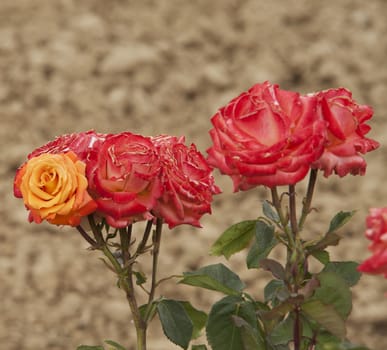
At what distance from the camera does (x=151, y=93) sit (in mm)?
4113

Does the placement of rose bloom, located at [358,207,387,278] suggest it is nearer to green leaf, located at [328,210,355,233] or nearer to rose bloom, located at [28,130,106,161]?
green leaf, located at [328,210,355,233]

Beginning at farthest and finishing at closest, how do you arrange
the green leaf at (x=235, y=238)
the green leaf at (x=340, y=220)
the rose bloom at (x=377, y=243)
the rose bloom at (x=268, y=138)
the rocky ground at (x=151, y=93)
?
the rocky ground at (x=151, y=93) → the green leaf at (x=235, y=238) → the green leaf at (x=340, y=220) → the rose bloom at (x=268, y=138) → the rose bloom at (x=377, y=243)

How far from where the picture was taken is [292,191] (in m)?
1.06

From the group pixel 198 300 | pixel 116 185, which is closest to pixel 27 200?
pixel 116 185

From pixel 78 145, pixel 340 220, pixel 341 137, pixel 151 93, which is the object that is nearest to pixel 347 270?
pixel 340 220

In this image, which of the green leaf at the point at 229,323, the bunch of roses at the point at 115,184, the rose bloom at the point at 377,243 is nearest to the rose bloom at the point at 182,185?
the bunch of roses at the point at 115,184

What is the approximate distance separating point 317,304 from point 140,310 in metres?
0.32

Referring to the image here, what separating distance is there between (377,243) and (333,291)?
6.3 inches

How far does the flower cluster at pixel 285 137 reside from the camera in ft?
3.28

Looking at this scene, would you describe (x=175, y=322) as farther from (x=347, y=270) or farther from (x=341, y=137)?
(x=341, y=137)

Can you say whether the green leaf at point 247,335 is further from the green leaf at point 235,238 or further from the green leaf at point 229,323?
the green leaf at point 235,238

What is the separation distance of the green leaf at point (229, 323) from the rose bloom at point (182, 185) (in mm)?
107

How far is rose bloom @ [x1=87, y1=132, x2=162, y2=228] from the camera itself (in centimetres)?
111

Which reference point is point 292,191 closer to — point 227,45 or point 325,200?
point 325,200
